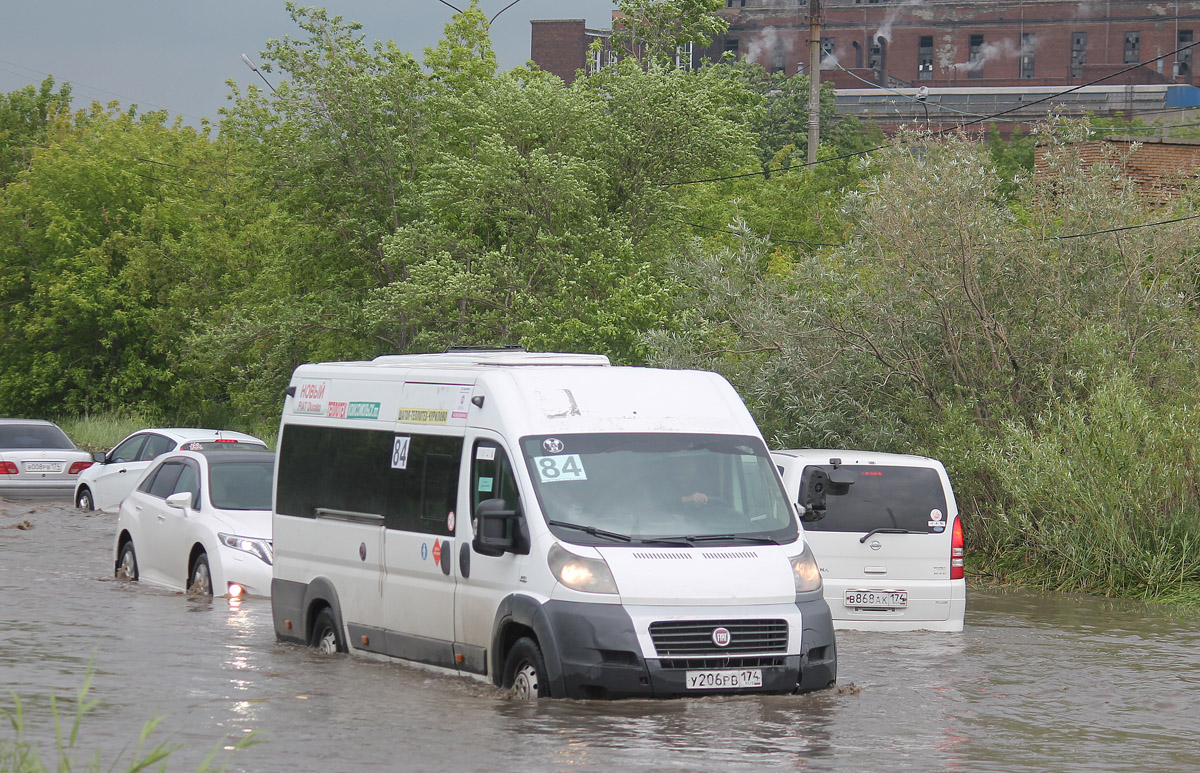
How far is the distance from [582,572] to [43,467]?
21.0 m

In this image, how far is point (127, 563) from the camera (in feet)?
53.0

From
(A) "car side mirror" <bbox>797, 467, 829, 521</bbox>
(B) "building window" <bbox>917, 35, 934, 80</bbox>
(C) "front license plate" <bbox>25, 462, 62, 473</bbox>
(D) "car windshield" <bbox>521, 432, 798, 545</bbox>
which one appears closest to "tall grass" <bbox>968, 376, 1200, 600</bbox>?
(A) "car side mirror" <bbox>797, 467, 829, 521</bbox>

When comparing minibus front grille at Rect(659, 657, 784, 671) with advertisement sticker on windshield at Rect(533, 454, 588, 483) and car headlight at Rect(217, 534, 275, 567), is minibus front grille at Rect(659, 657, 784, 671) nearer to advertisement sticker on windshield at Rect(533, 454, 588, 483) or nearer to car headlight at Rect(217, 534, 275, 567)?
advertisement sticker on windshield at Rect(533, 454, 588, 483)

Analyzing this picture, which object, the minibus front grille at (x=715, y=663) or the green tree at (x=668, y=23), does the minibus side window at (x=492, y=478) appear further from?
the green tree at (x=668, y=23)

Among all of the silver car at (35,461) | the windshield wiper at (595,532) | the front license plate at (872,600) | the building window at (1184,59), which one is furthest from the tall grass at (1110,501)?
the building window at (1184,59)

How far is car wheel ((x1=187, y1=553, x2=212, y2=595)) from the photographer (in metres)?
14.3

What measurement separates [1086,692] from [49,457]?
21.5 meters

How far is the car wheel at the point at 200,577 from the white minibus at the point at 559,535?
2988 mm

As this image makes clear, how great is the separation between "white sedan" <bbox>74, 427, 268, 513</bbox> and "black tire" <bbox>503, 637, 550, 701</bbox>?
1381 cm

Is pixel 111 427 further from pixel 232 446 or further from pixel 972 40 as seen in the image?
pixel 972 40

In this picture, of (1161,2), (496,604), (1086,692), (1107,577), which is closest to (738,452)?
(496,604)

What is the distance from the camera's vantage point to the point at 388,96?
33000 mm

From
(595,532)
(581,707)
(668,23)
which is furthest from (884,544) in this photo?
(668,23)

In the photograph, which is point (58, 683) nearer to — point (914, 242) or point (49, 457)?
point (914, 242)
